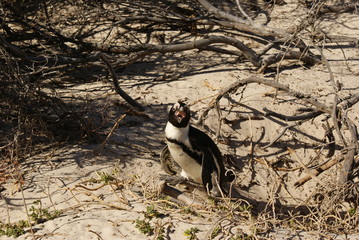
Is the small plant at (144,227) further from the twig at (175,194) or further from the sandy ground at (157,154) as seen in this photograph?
the twig at (175,194)

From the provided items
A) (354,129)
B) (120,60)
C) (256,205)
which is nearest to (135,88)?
(120,60)

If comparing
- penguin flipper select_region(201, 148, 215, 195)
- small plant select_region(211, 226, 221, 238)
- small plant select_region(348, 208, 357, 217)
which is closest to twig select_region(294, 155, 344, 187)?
small plant select_region(348, 208, 357, 217)

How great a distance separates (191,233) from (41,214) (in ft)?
3.77

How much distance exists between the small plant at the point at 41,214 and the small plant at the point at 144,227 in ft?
2.13

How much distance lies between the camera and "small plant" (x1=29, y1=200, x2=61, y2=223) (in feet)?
12.2

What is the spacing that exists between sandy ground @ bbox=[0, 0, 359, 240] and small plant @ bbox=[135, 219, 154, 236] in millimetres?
33

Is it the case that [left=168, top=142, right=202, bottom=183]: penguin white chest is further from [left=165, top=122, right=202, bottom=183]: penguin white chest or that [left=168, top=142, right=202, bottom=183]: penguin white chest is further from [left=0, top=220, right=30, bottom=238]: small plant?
[left=0, top=220, right=30, bottom=238]: small plant

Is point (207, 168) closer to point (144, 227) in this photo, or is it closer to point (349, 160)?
point (144, 227)

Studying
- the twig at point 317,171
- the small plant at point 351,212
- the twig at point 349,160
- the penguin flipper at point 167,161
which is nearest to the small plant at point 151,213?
the penguin flipper at point 167,161

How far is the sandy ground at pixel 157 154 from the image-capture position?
3.65 meters

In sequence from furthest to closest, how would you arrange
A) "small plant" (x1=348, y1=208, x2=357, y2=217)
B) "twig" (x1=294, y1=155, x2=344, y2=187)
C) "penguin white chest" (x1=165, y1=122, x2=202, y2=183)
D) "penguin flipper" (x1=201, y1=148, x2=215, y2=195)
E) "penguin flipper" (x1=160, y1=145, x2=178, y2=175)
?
"twig" (x1=294, y1=155, x2=344, y2=187), "penguin flipper" (x1=160, y1=145, x2=178, y2=175), "penguin flipper" (x1=201, y1=148, x2=215, y2=195), "penguin white chest" (x1=165, y1=122, x2=202, y2=183), "small plant" (x1=348, y1=208, x2=357, y2=217)

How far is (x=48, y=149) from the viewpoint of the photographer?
479cm

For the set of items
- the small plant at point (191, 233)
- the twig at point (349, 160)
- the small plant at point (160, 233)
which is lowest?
the small plant at point (160, 233)

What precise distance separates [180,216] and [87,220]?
675mm
